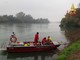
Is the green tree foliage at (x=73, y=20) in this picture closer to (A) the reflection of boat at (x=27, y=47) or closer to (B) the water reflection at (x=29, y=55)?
(A) the reflection of boat at (x=27, y=47)

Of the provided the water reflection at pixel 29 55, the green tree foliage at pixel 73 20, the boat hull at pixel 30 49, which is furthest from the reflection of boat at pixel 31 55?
the green tree foliage at pixel 73 20

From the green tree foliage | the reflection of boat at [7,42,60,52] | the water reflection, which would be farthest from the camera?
the green tree foliage

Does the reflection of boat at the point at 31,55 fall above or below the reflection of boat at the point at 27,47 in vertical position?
below

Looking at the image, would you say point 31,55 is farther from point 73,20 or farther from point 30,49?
point 73,20

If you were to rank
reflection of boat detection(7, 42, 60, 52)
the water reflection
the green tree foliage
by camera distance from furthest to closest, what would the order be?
the green tree foliage < reflection of boat detection(7, 42, 60, 52) < the water reflection

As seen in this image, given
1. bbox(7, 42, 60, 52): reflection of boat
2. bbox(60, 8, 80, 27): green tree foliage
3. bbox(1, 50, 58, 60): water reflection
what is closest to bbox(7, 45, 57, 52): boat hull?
bbox(7, 42, 60, 52): reflection of boat

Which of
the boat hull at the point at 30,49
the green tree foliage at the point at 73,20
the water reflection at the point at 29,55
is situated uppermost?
the green tree foliage at the point at 73,20

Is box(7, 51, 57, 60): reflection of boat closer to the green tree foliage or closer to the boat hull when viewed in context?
the boat hull

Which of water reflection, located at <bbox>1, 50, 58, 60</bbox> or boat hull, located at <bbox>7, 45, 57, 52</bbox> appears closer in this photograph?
water reflection, located at <bbox>1, 50, 58, 60</bbox>

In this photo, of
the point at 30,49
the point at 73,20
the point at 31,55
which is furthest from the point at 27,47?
the point at 73,20

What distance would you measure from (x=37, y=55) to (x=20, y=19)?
164779 millimetres

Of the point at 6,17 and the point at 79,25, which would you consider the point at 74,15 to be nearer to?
the point at 79,25

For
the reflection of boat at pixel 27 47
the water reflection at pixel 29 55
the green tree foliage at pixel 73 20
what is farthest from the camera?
the green tree foliage at pixel 73 20

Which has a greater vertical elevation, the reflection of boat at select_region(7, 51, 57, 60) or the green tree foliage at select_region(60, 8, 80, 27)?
the green tree foliage at select_region(60, 8, 80, 27)
